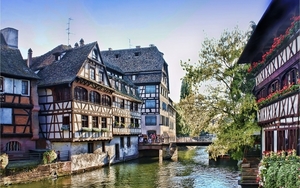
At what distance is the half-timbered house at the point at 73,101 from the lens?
25.1 meters

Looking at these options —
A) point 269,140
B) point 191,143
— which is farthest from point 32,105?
point 191,143

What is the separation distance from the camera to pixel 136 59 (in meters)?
46.3

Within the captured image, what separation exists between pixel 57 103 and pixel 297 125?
60.5ft

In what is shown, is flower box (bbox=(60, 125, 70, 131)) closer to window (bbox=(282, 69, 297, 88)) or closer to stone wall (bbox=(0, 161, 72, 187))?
stone wall (bbox=(0, 161, 72, 187))

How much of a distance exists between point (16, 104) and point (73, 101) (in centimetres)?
400

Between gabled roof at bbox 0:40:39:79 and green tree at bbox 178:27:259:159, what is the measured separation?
11293 millimetres

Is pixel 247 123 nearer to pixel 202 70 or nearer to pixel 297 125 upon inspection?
pixel 202 70

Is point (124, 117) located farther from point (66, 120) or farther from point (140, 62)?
point (140, 62)

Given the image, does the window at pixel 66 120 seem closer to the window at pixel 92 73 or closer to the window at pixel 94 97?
the window at pixel 94 97

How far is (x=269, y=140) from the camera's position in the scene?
1683 cm

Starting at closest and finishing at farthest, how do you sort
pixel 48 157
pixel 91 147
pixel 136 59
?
pixel 48 157 → pixel 91 147 → pixel 136 59

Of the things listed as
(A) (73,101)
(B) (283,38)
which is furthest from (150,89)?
(B) (283,38)

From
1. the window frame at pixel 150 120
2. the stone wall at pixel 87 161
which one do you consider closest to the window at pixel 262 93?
the stone wall at pixel 87 161

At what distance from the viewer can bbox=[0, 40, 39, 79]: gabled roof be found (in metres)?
22.4
